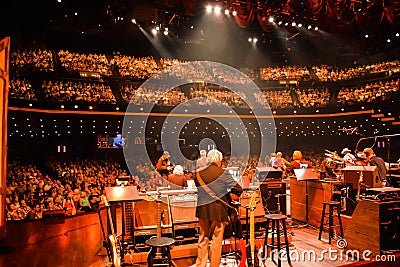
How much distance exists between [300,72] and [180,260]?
1290cm

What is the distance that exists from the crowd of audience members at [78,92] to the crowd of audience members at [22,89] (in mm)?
468

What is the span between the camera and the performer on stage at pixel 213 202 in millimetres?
3592

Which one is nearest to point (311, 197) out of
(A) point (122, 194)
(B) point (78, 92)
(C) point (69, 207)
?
(A) point (122, 194)

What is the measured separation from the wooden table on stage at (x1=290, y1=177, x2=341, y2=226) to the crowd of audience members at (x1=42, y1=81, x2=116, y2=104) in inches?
299

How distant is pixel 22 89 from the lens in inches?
404

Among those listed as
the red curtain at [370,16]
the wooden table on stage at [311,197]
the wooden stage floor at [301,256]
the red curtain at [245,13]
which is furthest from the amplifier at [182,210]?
the red curtain at [370,16]

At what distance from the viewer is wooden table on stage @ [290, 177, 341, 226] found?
18.2 ft

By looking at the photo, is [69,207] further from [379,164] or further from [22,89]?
[379,164]

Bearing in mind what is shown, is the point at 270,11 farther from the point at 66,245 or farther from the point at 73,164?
the point at 73,164

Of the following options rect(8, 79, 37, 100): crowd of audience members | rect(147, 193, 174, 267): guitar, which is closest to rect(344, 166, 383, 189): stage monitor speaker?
rect(147, 193, 174, 267): guitar

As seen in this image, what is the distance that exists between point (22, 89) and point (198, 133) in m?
6.51

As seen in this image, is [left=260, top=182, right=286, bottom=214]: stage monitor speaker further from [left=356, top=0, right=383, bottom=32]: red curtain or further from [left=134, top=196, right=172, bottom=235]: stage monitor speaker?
[left=356, top=0, right=383, bottom=32]: red curtain

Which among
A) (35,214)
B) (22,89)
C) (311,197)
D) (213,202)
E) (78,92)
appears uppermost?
(78,92)

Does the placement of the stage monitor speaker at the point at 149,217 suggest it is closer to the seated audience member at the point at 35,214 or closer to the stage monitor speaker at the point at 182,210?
the stage monitor speaker at the point at 182,210
